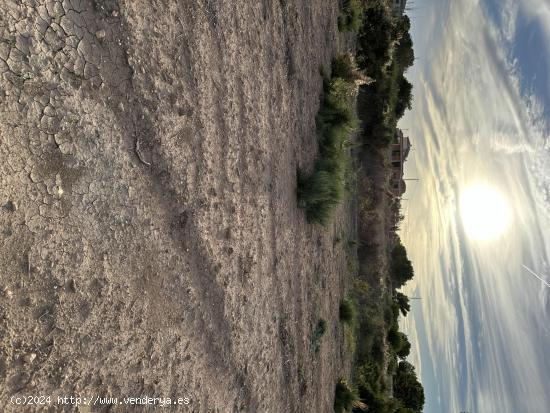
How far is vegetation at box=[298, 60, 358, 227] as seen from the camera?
6234mm

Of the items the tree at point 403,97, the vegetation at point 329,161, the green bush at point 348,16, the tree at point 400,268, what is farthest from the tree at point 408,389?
the green bush at point 348,16

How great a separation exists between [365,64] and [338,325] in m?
8.61

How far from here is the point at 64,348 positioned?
231 centimetres

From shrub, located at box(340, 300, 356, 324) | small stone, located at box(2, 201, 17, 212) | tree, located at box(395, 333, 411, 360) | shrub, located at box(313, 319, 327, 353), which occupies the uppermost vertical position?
tree, located at box(395, 333, 411, 360)

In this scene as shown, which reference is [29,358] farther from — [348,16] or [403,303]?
[403,303]

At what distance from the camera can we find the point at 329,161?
7023 mm

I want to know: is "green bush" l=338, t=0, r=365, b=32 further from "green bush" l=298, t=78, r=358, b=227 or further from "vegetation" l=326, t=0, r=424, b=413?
"green bush" l=298, t=78, r=358, b=227

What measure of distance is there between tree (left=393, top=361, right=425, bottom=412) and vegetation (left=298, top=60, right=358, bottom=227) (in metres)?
16.7

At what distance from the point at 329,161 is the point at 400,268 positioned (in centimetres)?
1437

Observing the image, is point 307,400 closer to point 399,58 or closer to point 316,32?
point 316,32

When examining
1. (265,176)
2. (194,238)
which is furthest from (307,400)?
(194,238)

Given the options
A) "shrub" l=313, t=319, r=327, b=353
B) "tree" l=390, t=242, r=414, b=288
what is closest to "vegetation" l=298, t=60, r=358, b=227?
"shrub" l=313, t=319, r=327, b=353

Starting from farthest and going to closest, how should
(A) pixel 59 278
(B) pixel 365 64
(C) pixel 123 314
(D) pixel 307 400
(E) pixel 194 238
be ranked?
(B) pixel 365 64
(D) pixel 307 400
(E) pixel 194 238
(C) pixel 123 314
(A) pixel 59 278

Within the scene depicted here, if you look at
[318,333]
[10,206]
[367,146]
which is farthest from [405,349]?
[10,206]
